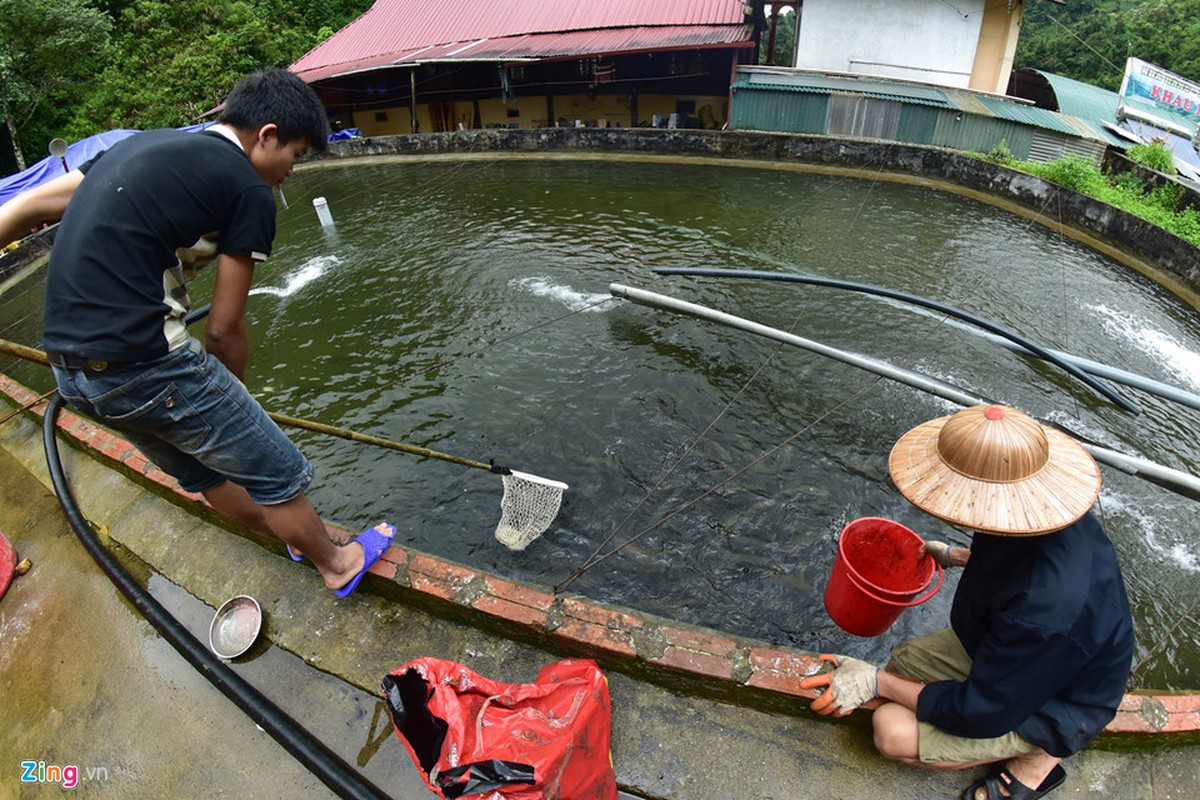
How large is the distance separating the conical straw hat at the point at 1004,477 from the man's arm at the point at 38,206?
378 centimetres

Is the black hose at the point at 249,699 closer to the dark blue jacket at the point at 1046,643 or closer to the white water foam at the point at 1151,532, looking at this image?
the dark blue jacket at the point at 1046,643

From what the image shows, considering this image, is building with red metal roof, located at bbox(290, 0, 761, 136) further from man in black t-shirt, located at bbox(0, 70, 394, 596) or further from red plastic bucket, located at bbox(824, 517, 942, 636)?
red plastic bucket, located at bbox(824, 517, 942, 636)

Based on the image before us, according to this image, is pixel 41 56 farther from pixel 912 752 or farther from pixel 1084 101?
pixel 1084 101

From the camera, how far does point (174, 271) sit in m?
2.40

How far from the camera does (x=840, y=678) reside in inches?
107

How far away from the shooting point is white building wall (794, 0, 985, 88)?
57.3 feet

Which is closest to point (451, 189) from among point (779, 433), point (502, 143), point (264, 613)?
point (502, 143)

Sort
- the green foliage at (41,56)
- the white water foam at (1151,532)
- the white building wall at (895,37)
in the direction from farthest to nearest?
the green foliage at (41,56), the white building wall at (895,37), the white water foam at (1151,532)

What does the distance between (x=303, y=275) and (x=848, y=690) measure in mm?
9677

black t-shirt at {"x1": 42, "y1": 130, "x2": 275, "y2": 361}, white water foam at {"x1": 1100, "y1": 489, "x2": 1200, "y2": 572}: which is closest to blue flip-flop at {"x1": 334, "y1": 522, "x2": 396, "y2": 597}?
black t-shirt at {"x1": 42, "y1": 130, "x2": 275, "y2": 361}

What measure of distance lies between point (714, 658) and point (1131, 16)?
66593mm

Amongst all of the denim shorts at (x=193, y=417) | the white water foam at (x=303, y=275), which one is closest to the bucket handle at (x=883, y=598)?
the denim shorts at (x=193, y=417)

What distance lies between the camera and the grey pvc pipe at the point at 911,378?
3727 millimetres

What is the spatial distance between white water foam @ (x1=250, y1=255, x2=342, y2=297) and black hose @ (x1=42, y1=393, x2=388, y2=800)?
582 cm
